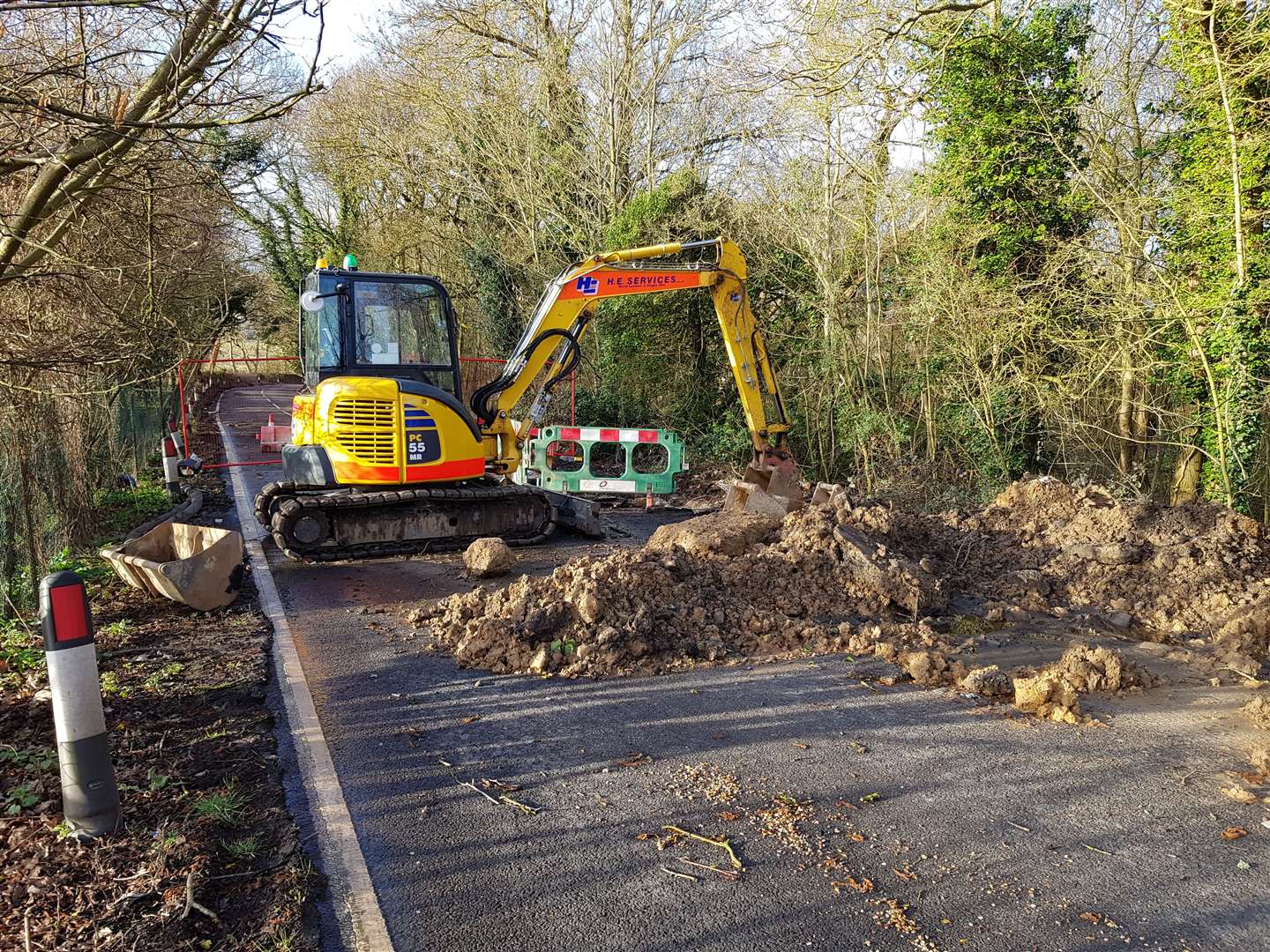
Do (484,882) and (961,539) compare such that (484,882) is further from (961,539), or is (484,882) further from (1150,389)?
(1150,389)

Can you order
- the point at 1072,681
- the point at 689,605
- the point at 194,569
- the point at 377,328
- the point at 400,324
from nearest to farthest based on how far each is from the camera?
the point at 1072,681 → the point at 689,605 → the point at 194,569 → the point at 377,328 → the point at 400,324

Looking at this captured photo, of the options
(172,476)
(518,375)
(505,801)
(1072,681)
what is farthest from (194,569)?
(1072,681)

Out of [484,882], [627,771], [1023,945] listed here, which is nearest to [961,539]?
[627,771]

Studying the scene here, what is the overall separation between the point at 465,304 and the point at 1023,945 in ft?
68.1

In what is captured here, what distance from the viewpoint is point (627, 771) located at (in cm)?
441

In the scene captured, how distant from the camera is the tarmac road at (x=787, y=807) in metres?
3.19

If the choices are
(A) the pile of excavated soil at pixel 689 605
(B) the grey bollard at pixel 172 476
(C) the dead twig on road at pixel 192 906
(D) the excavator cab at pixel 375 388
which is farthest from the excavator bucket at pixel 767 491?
(B) the grey bollard at pixel 172 476

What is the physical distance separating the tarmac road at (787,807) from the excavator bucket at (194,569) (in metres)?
1.72

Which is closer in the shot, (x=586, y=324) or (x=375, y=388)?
(x=375, y=388)

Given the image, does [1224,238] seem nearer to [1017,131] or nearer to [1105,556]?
[1017,131]

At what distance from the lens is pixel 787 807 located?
400 centimetres

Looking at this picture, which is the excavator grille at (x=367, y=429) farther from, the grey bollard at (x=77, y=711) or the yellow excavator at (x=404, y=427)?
the grey bollard at (x=77, y=711)

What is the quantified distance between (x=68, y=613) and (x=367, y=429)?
5.94m

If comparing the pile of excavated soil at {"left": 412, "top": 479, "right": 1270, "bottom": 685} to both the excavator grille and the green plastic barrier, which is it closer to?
the excavator grille
